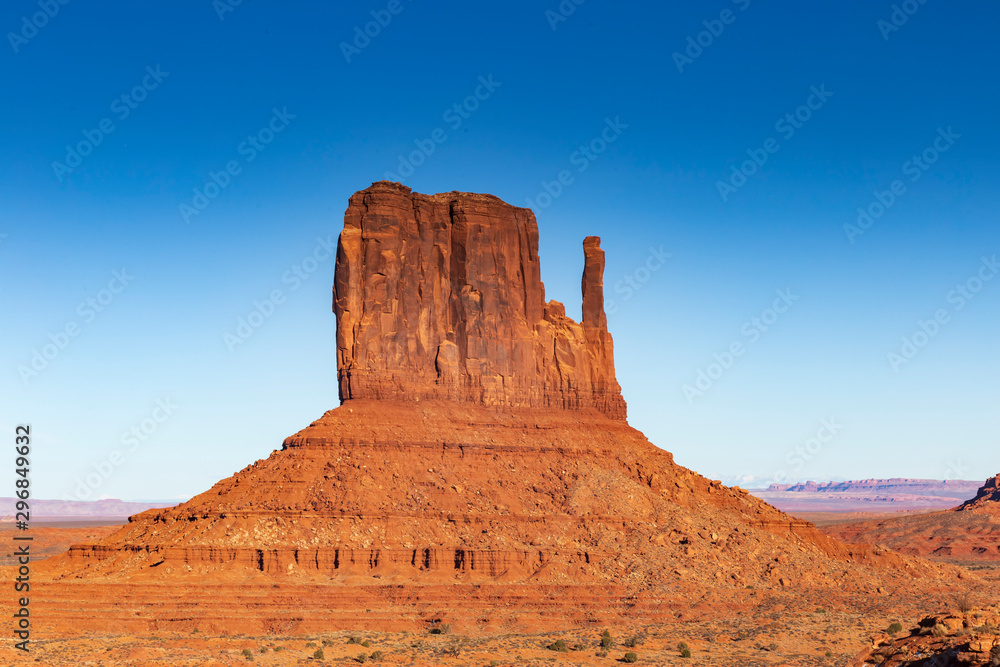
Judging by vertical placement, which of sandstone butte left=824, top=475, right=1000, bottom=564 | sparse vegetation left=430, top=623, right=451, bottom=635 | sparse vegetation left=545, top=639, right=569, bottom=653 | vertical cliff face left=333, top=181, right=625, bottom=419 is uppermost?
vertical cliff face left=333, top=181, right=625, bottom=419

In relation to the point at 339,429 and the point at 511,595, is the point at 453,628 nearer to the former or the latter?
the point at 511,595

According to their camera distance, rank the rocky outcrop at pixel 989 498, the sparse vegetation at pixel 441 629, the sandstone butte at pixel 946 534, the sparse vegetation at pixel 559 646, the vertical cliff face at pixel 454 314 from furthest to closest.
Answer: the rocky outcrop at pixel 989 498
the sandstone butte at pixel 946 534
the vertical cliff face at pixel 454 314
the sparse vegetation at pixel 441 629
the sparse vegetation at pixel 559 646

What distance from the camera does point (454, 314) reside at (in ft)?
256

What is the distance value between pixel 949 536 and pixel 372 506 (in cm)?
8602

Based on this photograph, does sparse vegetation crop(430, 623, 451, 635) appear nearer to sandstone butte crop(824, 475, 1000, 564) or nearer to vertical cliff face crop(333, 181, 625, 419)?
vertical cliff face crop(333, 181, 625, 419)

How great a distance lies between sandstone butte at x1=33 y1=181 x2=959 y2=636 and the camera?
188 feet

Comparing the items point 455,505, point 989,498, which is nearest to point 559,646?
point 455,505

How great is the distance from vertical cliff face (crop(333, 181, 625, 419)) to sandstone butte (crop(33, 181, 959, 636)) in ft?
0.47

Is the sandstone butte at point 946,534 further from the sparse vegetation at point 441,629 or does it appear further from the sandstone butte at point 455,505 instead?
the sparse vegetation at point 441,629

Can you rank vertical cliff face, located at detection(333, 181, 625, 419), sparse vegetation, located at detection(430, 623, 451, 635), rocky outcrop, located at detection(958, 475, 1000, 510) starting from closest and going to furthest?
sparse vegetation, located at detection(430, 623, 451, 635) → vertical cliff face, located at detection(333, 181, 625, 419) → rocky outcrop, located at detection(958, 475, 1000, 510)

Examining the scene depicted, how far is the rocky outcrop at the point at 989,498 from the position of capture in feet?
471

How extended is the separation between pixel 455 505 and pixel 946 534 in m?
82.4

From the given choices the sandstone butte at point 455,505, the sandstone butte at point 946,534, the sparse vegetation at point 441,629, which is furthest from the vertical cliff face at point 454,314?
the sandstone butte at point 946,534

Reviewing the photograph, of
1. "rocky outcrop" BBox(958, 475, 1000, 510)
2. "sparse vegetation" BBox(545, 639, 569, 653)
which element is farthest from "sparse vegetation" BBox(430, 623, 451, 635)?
"rocky outcrop" BBox(958, 475, 1000, 510)
